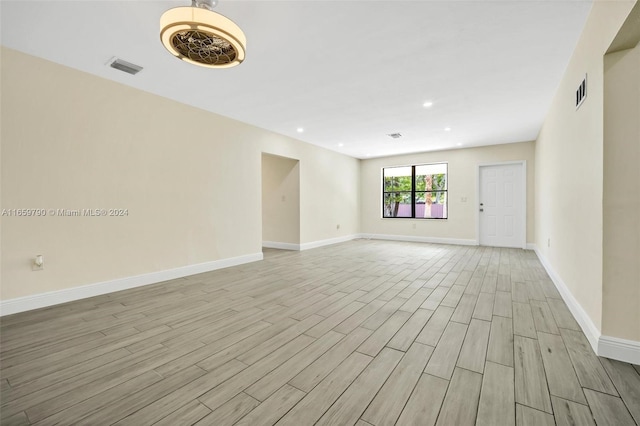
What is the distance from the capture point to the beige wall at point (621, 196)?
67.7 inches

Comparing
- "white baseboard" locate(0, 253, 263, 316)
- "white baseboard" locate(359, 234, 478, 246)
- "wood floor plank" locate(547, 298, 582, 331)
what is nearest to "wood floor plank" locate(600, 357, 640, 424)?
"wood floor plank" locate(547, 298, 582, 331)

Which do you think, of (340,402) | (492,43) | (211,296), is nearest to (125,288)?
(211,296)

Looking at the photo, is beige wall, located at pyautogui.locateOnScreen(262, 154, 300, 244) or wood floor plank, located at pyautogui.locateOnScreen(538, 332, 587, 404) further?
beige wall, located at pyautogui.locateOnScreen(262, 154, 300, 244)

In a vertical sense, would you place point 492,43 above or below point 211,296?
above

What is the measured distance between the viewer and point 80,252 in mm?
3096

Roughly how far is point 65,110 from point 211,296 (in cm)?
263

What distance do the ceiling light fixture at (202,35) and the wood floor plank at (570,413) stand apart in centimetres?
297

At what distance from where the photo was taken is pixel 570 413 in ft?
4.37

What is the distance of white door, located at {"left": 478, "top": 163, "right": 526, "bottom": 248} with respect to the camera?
21.5ft

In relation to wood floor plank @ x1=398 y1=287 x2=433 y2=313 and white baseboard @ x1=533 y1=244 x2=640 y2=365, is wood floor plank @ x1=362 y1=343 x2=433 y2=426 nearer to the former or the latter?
wood floor plank @ x1=398 y1=287 x2=433 y2=313

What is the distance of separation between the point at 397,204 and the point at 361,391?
285 inches

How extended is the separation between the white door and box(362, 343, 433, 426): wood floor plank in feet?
20.1

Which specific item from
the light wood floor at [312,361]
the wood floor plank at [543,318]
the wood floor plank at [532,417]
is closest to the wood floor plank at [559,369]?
the light wood floor at [312,361]

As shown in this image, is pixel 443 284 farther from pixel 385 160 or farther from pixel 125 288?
pixel 385 160
